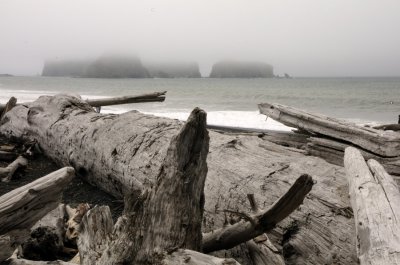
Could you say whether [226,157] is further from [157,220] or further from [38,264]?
[38,264]

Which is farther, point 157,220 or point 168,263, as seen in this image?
point 157,220

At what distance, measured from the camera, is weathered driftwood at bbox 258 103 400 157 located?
124 inches

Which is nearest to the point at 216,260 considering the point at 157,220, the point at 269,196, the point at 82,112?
the point at 157,220

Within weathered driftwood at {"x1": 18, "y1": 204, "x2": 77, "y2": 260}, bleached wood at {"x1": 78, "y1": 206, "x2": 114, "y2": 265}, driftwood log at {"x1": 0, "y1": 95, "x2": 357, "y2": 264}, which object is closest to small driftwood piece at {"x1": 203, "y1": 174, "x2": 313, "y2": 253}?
driftwood log at {"x1": 0, "y1": 95, "x2": 357, "y2": 264}

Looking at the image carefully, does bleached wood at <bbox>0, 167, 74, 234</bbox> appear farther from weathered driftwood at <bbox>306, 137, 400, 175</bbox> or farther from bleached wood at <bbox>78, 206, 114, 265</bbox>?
weathered driftwood at <bbox>306, 137, 400, 175</bbox>

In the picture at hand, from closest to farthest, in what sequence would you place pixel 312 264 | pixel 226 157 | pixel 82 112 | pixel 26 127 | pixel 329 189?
1. pixel 312 264
2. pixel 329 189
3. pixel 226 157
4. pixel 82 112
5. pixel 26 127

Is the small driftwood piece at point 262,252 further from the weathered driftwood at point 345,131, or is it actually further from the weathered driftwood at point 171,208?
the weathered driftwood at point 345,131

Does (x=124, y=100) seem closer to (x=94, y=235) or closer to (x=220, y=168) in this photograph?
(x=220, y=168)

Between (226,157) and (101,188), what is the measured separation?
1775 millimetres

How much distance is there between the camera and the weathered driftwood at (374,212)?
1580 mm

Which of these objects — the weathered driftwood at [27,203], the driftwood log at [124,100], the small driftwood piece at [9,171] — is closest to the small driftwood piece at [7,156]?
the small driftwood piece at [9,171]

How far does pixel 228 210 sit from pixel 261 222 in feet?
0.82

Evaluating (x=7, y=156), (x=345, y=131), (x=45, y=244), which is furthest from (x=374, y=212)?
A: (x=7, y=156)

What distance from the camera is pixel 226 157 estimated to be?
339cm
